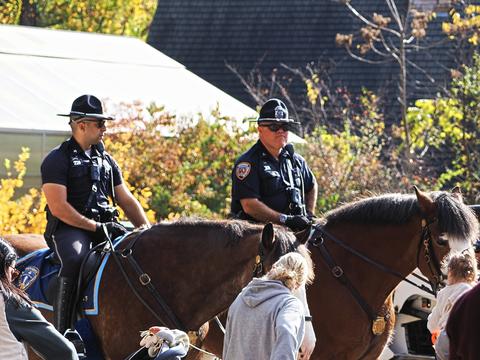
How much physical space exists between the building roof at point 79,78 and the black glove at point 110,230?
771 cm

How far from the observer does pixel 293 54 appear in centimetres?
2727

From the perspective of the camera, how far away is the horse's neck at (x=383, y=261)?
895 centimetres

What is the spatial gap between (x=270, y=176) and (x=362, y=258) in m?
1.07

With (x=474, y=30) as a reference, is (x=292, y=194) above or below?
below

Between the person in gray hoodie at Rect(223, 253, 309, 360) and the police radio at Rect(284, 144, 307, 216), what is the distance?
101 inches

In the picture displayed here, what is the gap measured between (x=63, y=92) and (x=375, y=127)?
5.97m

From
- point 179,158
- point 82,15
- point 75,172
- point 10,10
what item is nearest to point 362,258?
point 75,172

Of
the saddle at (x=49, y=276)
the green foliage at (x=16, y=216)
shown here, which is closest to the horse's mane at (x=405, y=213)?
the saddle at (x=49, y=276)

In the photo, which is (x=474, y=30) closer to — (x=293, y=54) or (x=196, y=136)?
(x=196, y=136)

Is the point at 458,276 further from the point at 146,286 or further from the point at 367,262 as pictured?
the point at 146,286

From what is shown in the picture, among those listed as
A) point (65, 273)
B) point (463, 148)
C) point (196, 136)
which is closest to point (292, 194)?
point (65, 273)

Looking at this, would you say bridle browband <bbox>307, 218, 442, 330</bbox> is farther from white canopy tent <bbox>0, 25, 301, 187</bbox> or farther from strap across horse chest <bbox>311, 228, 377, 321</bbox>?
white canopy tent <bbox>0, 25, 301, 187</bbox>

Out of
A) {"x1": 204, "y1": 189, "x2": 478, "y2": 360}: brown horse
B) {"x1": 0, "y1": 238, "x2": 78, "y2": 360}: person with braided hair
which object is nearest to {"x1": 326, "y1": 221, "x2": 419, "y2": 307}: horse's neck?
{"x1": 204, "y1": 189, "x2": 478, "y2": 360}: brown horse

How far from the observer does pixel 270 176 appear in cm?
955
